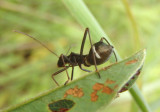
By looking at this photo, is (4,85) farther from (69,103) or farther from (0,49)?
(69,103)

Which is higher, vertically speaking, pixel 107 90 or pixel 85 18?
pixel 85 18

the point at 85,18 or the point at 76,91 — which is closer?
the point at 76,91

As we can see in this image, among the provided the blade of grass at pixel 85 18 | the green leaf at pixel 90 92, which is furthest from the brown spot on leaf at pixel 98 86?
the blade of grass at pixel 85 18

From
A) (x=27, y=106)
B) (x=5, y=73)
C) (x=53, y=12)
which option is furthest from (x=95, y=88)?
(x=53, y=12)

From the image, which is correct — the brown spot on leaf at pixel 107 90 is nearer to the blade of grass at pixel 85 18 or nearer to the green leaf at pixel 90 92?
the green leaf at pixel 90 92

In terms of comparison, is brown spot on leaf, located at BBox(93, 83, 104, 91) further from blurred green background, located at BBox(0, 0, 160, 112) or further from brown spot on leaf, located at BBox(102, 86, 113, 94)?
blurred green background, located at BBox(0, 0, 160, 112)

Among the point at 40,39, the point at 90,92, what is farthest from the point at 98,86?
the point at 40,39

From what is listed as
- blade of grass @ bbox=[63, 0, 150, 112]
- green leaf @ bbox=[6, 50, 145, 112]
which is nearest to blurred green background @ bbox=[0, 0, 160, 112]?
blade of grass @ bbox=[63, 0, 150, 112]

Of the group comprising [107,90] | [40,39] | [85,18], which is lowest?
[107,90]

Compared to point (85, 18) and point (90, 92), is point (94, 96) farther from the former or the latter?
point (85, 18)
